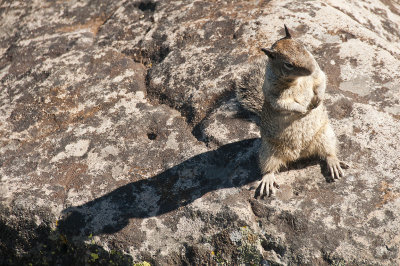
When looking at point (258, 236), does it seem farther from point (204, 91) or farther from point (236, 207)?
point (204, 91)

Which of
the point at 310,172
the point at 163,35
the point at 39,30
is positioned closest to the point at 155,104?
the point at 163,35

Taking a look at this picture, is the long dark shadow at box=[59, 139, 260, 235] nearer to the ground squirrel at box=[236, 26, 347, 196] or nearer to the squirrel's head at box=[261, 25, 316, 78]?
the ground squirrel at box=[236, 26, 347, 196]

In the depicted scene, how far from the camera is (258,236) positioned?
3859mm

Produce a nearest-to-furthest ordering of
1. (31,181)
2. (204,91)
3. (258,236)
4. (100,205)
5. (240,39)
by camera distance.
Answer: (258,236) → (100,205) → (31,181) → (204,91) → (240,39)

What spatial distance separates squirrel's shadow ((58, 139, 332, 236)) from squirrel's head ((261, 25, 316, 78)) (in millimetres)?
1083

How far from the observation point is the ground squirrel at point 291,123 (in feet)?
13.6

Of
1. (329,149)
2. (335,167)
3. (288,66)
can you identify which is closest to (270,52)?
(288,66)

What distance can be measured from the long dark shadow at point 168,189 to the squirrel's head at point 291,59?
1.08 metres

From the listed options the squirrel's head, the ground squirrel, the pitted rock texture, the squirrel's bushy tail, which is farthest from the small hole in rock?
the squirrel's head

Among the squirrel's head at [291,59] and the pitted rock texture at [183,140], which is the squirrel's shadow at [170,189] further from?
the squirrel's head at [291,59]

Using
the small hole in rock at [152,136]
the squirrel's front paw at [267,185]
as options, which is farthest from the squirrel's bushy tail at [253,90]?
the small hole in rock at [152,136]

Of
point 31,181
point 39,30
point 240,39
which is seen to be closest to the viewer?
point 31,181

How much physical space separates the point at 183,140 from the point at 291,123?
4.02ft

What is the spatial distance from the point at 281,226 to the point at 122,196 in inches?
64.0
